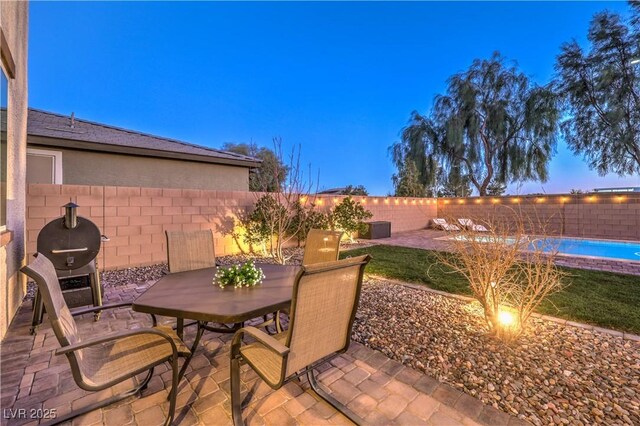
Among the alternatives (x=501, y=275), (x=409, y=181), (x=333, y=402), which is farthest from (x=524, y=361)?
(x=409, y=181)

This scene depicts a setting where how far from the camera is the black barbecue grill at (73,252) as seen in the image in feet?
10.2

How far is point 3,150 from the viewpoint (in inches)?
110

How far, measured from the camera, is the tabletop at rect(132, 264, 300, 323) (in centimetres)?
175

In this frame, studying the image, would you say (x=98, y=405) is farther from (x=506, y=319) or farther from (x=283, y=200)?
(x=283, y=200)

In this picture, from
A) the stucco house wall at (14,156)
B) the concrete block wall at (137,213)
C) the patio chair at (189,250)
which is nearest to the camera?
the stucco house wall at (14,156)

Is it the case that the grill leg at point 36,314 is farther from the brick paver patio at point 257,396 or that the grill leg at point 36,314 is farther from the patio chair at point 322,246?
the patio chair at point 322,246

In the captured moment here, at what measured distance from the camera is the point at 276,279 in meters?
2.54

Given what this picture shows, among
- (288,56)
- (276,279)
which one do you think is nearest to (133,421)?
(276,279)

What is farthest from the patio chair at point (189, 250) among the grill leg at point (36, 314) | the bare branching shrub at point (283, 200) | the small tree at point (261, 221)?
the small tree at point (261, 221)

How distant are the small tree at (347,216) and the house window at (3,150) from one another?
6.88 m

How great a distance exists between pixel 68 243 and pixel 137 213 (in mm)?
2556

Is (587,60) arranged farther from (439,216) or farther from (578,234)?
(439,216)

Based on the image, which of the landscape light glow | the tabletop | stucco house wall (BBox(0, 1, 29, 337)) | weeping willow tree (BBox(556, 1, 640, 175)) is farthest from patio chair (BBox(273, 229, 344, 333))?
weeping willow tree (BBox(556, 1, 640, 175))

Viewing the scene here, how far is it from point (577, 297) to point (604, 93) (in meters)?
13.9
